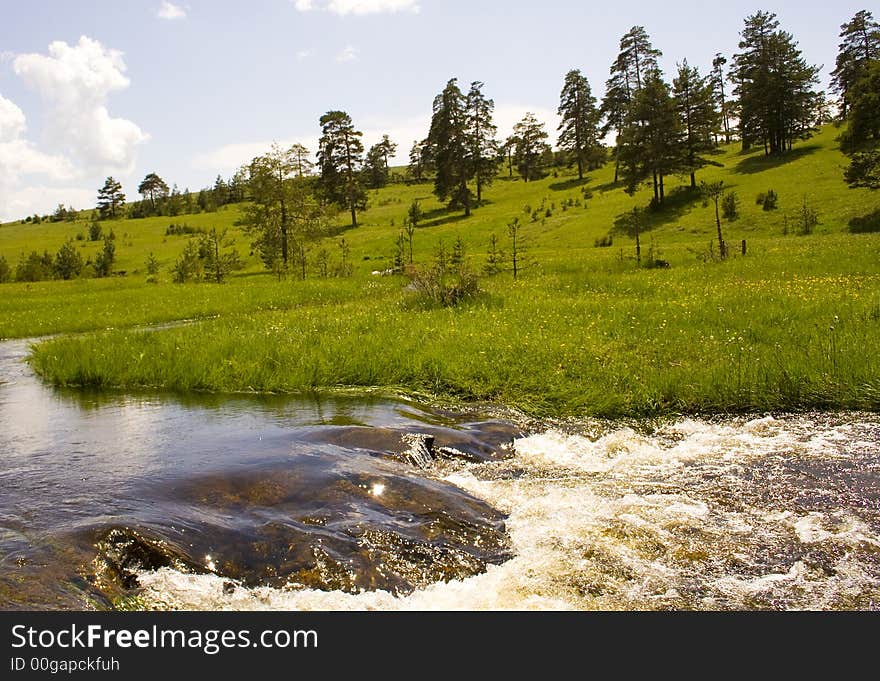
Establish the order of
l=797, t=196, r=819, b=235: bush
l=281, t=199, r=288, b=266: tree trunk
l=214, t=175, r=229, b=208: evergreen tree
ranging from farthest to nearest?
l=214, t=175, r=229, b=208: evergreen tree < l=281, t=199, r=288, b=266: tree trunk < l=797, t=196, r=819, b=235: bush

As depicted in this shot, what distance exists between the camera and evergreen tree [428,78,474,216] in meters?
75.1

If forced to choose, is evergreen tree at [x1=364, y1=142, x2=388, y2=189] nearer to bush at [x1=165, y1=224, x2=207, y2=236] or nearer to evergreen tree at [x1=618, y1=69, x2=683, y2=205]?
bush at [x1=165, y1=224, x2=207, y2=236]

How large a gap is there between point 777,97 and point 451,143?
120 ft

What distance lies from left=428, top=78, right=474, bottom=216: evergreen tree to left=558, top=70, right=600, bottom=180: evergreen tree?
18.9 metres

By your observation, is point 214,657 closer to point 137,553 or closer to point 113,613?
point 113,613

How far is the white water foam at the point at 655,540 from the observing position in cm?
425

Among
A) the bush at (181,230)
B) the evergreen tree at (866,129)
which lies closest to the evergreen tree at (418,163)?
the bush at (181,230)

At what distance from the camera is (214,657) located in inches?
136

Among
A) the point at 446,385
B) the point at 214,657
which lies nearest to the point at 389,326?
the point at 446,385

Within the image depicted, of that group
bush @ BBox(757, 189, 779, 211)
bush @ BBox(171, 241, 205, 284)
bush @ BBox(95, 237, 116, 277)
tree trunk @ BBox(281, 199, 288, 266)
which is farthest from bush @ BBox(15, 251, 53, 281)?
bush @ BBox(757, 189, 779, 211)

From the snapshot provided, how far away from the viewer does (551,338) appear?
43.7 feet

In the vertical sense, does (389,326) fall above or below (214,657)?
above

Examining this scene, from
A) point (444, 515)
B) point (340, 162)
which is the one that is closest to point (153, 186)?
point (340, 162)

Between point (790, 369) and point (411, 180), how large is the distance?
11390 cm
